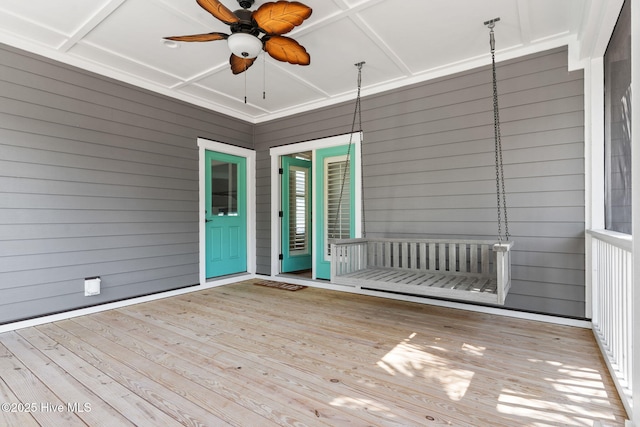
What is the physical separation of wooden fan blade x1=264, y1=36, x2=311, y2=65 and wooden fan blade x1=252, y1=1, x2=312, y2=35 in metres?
0.14

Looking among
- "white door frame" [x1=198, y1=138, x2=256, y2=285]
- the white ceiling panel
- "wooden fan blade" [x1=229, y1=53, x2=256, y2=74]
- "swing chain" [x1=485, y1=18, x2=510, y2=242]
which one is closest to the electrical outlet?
"white door frame" [x1=198, y1=138, x2=256, y2=285]

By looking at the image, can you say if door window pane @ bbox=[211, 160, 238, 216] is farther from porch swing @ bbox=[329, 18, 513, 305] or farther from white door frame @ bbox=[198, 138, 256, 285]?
porch swing @ bbox=[329, 18, 513, 305]

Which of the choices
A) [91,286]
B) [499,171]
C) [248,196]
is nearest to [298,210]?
[248,196]

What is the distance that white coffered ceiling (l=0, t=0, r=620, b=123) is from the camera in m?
2.58

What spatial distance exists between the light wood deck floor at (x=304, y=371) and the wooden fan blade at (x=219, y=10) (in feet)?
8.07

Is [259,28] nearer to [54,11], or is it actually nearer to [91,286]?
[54,11]

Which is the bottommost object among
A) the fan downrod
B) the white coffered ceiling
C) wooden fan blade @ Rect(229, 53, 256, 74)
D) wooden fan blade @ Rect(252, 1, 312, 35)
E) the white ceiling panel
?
wooden fan blade @ Rect(229, 53, 256, 74)

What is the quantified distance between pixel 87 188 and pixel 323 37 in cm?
297

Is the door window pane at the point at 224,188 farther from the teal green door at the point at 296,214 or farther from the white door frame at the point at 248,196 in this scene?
the teal green door at the point at 296,214

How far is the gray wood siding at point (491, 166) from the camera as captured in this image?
9.75 ft

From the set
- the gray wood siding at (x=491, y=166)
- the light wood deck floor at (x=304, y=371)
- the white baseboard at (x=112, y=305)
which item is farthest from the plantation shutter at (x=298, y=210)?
the light wood deck floor at (x=304, y=371)

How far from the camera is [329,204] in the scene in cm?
482

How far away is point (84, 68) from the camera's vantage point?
344 cm

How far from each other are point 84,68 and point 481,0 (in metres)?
3.98
